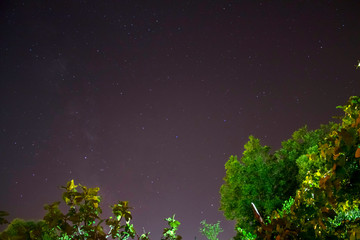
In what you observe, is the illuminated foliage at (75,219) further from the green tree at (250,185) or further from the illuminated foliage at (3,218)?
the green tree at (250,185)

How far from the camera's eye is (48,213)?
206 cm

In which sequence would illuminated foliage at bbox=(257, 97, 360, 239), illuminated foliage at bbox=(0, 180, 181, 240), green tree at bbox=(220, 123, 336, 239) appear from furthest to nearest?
green tree at bbox=(220, 123, 336, 239) → illuminated foliage at bbox=(0, 180, 181, 240) → illuminated foliage at bbox=(257, 97, 360, 239)

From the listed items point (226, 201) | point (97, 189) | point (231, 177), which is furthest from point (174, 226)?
point (226, 201)

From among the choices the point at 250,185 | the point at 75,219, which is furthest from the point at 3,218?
the point at 250,185

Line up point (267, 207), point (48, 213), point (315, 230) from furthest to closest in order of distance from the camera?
point (267, 207)
point (48, 213)
point (315, 230)

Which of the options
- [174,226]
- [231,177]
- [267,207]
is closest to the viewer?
[174,226]

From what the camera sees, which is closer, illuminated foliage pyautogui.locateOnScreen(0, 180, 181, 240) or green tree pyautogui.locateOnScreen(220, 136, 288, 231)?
illuminated foliage pyautogui.locateOnScreen(0, 180, 181, 240)

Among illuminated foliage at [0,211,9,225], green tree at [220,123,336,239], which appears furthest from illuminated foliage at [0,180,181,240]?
green tree at [220,123,336,239]

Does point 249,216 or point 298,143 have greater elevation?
point 298,143

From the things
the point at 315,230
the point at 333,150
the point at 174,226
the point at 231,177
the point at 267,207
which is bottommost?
the point at 315,230

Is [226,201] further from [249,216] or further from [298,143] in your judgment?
[298,143]

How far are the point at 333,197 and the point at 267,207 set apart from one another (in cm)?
2006

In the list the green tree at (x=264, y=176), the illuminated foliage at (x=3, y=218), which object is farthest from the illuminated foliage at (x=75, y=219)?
the green tree at (x=264, y=176)

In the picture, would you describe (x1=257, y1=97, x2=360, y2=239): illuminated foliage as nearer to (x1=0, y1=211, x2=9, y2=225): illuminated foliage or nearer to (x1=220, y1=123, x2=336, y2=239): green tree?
(x1=0, y1=211, x2=9, y2=225): illuminated foliage
